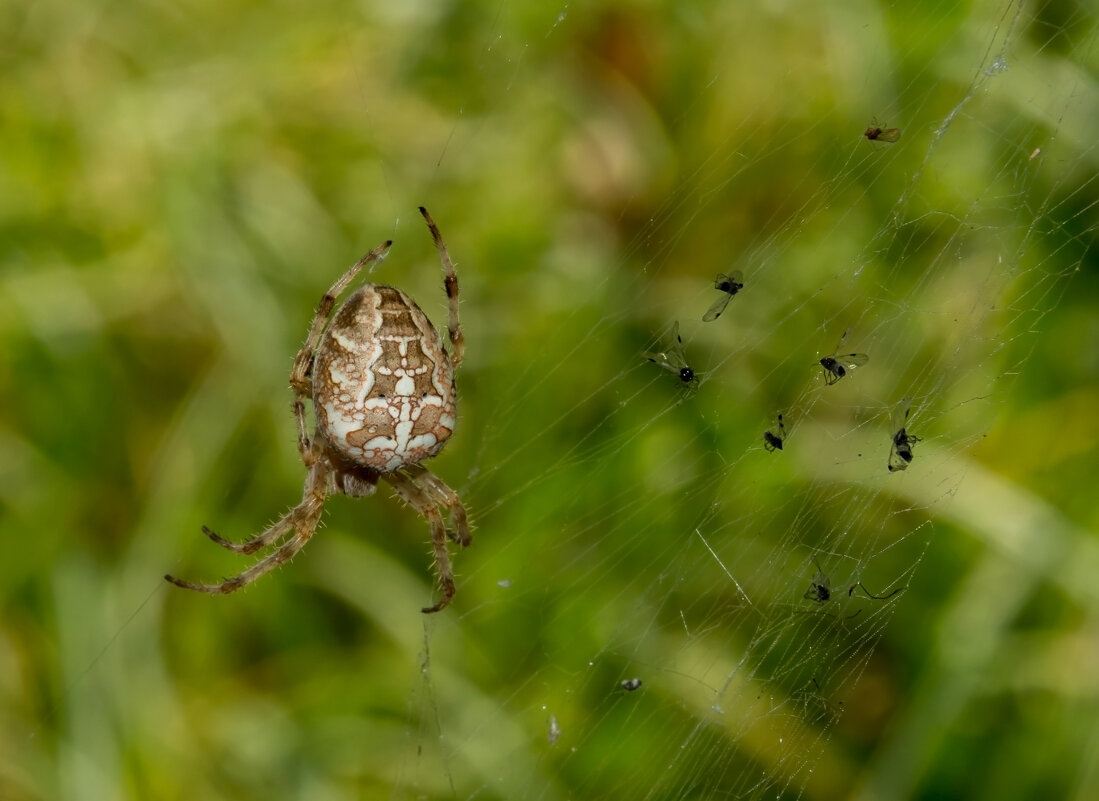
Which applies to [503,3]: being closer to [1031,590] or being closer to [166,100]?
[166,100]

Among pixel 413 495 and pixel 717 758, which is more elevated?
pixel 413 495

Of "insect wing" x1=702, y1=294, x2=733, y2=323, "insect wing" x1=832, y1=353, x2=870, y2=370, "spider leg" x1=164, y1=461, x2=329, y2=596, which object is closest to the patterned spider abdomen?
"spider leg" x1=164, y1=461, x2=329, y2=596

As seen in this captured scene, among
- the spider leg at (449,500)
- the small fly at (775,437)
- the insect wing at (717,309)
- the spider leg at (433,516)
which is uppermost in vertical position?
the insect wing at (717,309)

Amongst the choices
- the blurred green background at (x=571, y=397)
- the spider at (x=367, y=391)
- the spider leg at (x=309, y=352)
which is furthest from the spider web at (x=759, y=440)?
the spider leg at (x=309, y=352)

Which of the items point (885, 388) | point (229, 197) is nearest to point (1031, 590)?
point (885, 388)

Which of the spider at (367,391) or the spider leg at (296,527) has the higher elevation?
the spider at (367,391)

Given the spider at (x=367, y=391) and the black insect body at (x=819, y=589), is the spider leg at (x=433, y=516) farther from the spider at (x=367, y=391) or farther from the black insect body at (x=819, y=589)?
the black insect body at (x=819, y=589)

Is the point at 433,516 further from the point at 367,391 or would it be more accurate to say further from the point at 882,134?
the point at 882,134
